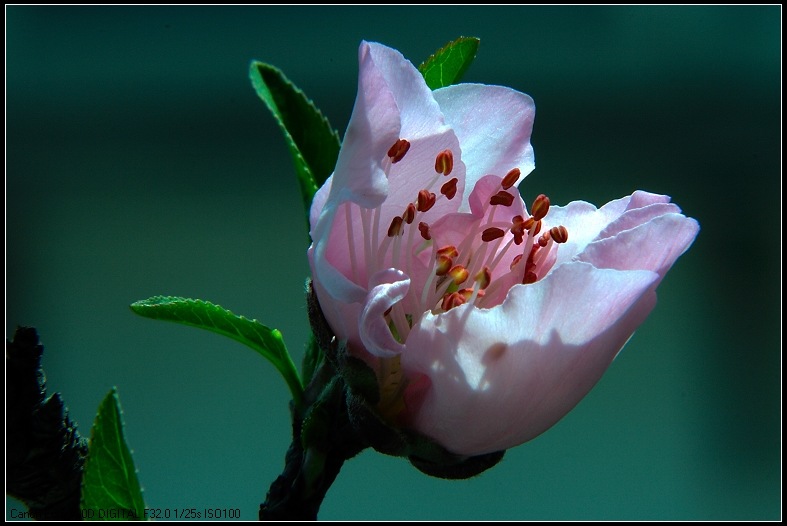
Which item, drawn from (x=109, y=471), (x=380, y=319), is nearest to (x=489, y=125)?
(x=380, y=319)

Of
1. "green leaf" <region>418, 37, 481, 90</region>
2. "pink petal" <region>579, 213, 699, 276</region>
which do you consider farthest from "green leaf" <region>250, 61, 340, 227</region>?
"pink petal" <region>579, 213, 699, 276</region>

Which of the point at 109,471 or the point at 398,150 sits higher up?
the point at 398,150

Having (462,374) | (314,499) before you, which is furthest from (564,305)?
(314,499)

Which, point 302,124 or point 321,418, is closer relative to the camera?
point 321,418

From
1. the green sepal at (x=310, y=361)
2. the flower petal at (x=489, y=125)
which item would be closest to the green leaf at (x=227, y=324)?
the green sepal at (x=310, y=361)

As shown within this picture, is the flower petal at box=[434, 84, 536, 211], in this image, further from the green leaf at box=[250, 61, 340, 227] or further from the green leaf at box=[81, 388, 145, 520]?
the green leaf at box=[81, 388, 145, 520]

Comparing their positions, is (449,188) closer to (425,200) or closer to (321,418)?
(425,200)
